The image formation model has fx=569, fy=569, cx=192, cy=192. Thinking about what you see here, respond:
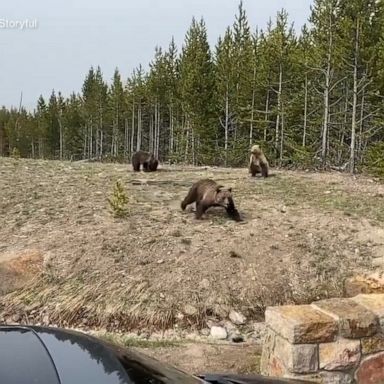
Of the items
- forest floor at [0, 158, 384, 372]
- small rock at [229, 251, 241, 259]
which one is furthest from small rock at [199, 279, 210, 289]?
small rock at [229, 251, 241, 259]

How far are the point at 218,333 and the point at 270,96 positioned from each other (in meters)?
25.2

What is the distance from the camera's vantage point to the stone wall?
3.60m

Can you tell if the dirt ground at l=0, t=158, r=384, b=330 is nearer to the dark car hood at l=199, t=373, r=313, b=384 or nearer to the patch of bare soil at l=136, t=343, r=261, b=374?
the patch of bare soil at l=136, t=343, r=261, b=374

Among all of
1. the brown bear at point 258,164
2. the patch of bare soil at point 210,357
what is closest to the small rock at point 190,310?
the patch of bare soil at point 210,357

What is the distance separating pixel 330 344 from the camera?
365 cm

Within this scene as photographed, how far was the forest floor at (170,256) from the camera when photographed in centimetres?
640

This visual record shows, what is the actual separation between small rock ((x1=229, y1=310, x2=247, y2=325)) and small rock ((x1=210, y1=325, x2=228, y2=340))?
0.22 meters

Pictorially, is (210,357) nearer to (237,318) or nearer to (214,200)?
(237,318)

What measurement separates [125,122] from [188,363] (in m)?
41.9

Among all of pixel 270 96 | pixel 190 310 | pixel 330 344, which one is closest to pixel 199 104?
pixel 270 96

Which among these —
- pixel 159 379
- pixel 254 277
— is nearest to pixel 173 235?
pixel 254 277

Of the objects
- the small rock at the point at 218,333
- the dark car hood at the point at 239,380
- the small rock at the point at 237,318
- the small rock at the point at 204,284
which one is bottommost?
the small rock at the point at 218,333

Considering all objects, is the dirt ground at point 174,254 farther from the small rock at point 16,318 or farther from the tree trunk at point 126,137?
the tree trunk at point 126,137

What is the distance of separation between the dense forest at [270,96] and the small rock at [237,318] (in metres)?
8.74
